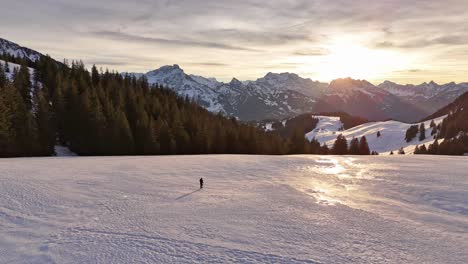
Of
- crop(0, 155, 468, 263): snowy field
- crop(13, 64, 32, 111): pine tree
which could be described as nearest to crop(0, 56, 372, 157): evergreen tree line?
crop(13, 64, 32, 111): pine tree

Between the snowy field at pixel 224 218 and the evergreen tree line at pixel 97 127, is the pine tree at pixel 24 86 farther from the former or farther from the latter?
the snowy field at pixel 224 218

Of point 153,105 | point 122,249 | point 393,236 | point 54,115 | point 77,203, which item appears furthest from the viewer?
point 153,105

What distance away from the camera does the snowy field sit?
467 inches

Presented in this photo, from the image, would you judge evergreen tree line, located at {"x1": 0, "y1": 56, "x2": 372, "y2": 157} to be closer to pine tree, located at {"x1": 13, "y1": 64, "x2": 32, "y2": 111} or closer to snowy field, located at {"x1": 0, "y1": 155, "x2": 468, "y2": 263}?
pine tree, located at {"x1": 13, "y1": 64, "x2": 32, "y2": 111}

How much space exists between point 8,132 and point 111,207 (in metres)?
44.2

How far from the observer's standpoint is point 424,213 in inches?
738

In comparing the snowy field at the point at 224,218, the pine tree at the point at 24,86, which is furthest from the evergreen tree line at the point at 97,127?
the snowy field at the point at 224,218

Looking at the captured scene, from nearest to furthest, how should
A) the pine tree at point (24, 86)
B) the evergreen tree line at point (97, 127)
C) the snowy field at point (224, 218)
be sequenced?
the snowy field at point (224, 218) < the evergreen tree line at point (97, 127) < the pine tree at point (24, 86)

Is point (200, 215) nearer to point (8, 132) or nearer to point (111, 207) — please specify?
point (111, 207)

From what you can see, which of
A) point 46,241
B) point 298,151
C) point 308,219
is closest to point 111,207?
point 46,241

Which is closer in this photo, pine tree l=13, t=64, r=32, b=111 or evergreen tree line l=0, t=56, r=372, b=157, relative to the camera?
evergreen tree line l=0, t=56, r=372, b=157

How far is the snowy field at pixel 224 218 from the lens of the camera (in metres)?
11.9

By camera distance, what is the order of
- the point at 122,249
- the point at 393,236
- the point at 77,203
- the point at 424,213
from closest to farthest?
the point at 122,249
the point at 393,236
the point at 77,203
the point at 424,213

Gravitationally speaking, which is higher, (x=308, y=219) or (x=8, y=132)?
(x=8, y=132)
